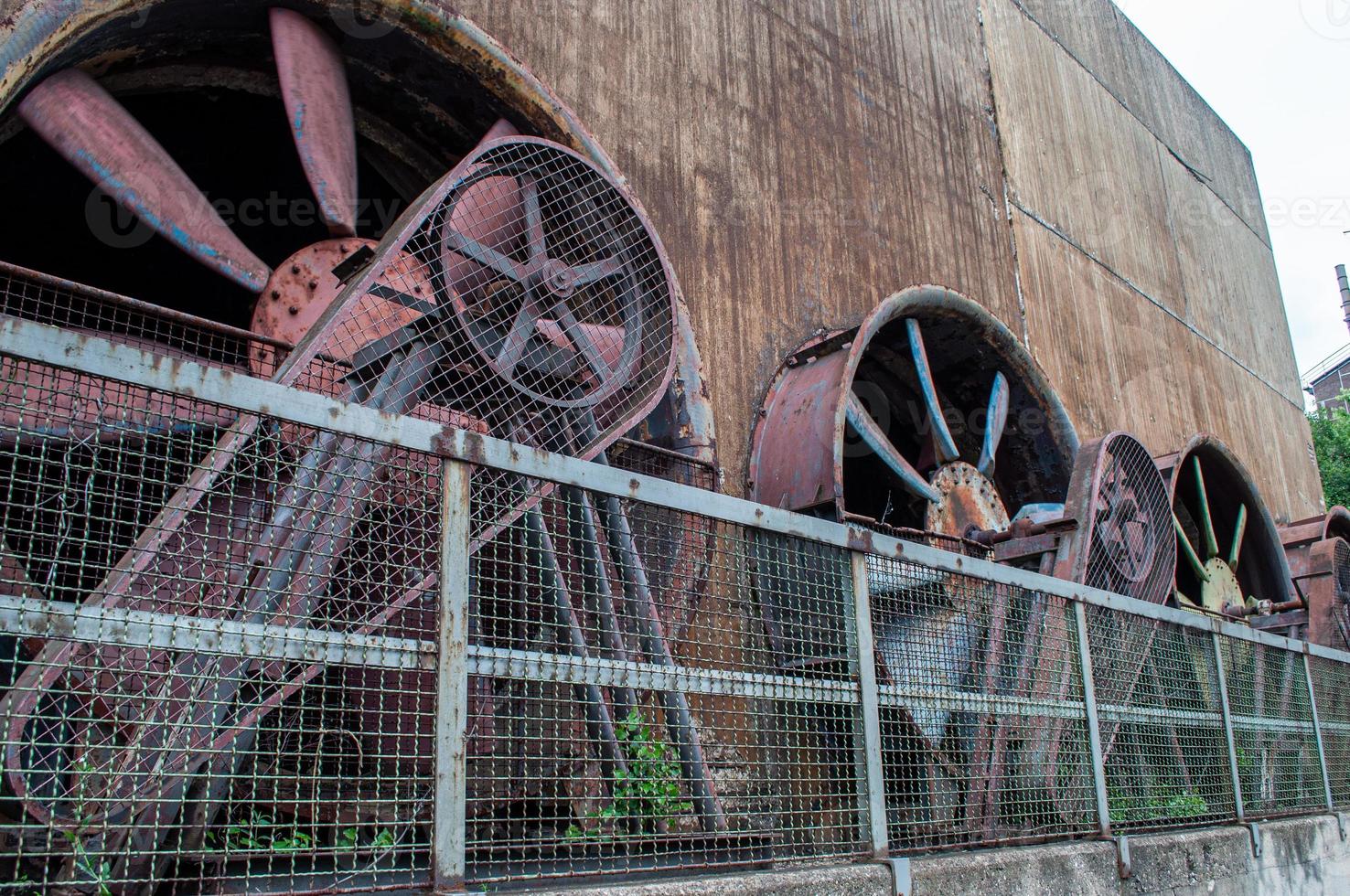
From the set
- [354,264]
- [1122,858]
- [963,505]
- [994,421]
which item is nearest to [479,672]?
[354,264]

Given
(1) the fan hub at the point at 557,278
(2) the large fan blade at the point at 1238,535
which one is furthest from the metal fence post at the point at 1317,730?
(1) the fan hub at the point at 557,278

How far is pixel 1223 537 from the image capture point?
10328 mm

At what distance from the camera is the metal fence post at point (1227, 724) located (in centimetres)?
549

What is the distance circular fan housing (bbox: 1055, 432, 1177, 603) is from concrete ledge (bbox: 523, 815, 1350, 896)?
61.9 inches

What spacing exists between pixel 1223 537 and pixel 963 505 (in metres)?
4.58

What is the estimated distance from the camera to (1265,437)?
1354 cm

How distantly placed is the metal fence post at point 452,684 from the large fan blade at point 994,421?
17.8 ft

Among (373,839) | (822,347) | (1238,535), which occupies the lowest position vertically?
(373,839)

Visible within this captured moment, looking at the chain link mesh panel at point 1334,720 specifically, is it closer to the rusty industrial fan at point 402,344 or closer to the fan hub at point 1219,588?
Result: the fan hub at point 1219,588

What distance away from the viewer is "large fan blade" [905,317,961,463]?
7039 mm

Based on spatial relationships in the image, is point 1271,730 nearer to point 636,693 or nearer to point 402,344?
point 636,693

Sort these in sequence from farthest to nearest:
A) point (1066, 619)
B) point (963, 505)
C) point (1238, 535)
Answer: point (1238, 535)
point (963, 505)
point (1066, 619)

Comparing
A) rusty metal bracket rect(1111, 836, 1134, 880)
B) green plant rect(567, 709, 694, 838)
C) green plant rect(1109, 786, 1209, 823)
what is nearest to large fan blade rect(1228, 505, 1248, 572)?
green plant rect(1109, 786, 1209, 823)

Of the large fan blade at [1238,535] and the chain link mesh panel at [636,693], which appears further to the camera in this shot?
the large fan blade at [1238,535]
